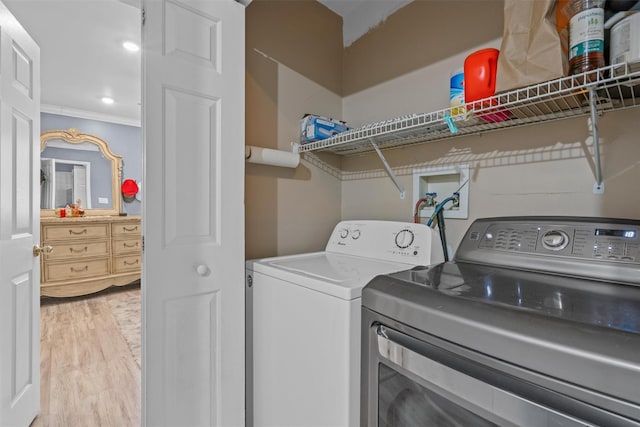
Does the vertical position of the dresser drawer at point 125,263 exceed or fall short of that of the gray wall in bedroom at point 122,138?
it falls short

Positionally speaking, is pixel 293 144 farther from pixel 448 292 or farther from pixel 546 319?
pixel 546 319

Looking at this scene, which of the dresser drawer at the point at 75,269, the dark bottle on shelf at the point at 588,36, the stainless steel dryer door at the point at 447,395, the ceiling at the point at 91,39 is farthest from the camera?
the dresser drawer at the point at 75,269

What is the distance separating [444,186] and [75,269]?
458 centimetres

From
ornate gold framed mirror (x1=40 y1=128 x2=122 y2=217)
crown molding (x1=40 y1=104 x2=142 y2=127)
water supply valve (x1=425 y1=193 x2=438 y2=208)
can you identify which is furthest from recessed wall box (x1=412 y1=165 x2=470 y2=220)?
crown molding (x1=40 y1=104 x2=142 y2=127)

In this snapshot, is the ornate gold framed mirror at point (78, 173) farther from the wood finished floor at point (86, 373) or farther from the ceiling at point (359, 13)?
the ceiling at point (359, 13)

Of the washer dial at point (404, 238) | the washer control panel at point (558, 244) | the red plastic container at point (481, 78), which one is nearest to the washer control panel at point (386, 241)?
the washer dial at point (404, 238)

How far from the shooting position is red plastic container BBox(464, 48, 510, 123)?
3.24 ft

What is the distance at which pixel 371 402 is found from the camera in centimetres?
83

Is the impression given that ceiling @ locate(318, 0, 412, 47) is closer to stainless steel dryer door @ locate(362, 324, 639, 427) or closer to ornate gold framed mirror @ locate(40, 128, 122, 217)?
stainless steel dryer door @ locate(362, 324, 639, 427)

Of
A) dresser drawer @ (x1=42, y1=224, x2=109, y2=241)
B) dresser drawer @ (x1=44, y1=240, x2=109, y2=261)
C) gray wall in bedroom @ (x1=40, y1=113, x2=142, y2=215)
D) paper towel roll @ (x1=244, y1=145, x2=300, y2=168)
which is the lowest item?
dresser drawer @ (x1=44, y1=240, x2=109, y2=261)

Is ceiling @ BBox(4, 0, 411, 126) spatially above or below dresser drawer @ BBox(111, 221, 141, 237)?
above

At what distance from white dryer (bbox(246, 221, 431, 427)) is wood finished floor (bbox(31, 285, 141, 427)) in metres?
1.02

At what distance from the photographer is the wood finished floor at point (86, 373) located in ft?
5.70

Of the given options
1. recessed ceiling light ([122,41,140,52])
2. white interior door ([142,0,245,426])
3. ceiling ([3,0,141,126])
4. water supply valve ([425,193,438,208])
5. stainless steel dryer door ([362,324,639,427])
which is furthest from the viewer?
recessed ceiling light ([122,41,140,52])
